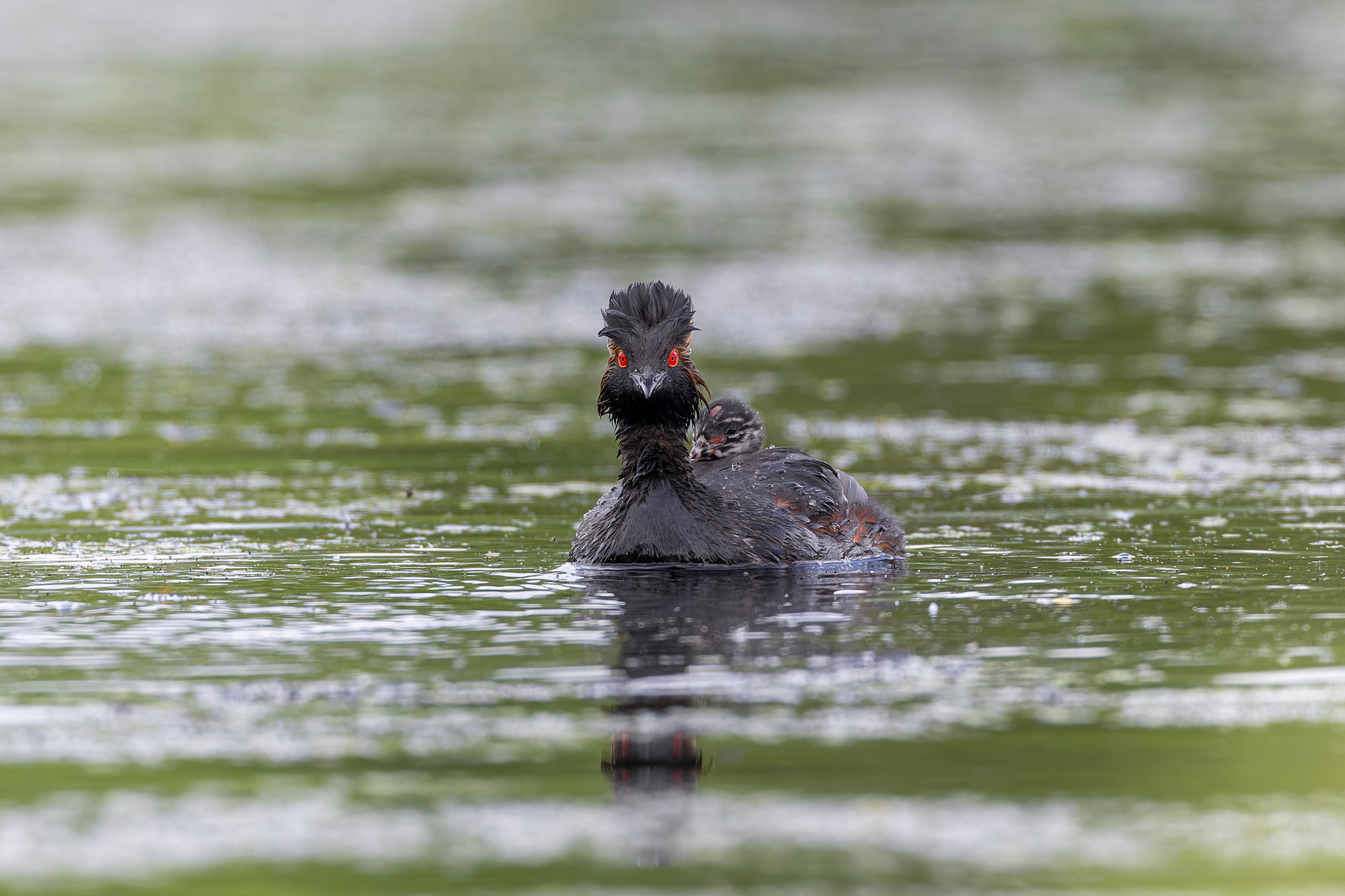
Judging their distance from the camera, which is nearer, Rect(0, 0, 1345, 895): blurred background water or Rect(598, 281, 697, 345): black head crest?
Rect(0, 0, 1345, 895): blurred background water

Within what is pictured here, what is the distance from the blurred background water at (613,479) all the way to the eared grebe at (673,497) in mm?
381

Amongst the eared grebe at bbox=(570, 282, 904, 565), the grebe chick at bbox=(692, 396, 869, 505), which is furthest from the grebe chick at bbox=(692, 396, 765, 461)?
the eared grebe at bbox=(570, 282, 904, 565)

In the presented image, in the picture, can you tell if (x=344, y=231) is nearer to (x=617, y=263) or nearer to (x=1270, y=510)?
(x=617, y=263)

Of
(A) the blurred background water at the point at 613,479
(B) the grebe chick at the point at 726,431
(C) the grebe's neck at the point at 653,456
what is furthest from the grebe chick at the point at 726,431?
(C) the grebe's neck at the point at 653,456

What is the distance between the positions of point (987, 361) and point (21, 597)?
11.6 metres

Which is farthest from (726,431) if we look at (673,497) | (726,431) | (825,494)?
(673,497)

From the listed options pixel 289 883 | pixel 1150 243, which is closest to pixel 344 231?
pixel 1150 243

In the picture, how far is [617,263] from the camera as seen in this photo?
86.6ft

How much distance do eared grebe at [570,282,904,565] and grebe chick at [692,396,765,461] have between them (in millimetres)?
1479

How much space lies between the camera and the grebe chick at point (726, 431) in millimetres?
14836

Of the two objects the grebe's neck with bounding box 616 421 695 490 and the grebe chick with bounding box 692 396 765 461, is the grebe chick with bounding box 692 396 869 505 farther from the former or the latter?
the grebe's neck with bounding box 616 421 695 490

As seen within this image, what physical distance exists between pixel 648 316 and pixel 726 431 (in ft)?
8.18

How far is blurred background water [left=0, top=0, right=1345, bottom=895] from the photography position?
8.01 meters

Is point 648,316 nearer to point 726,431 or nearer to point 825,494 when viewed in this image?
point 825,494
